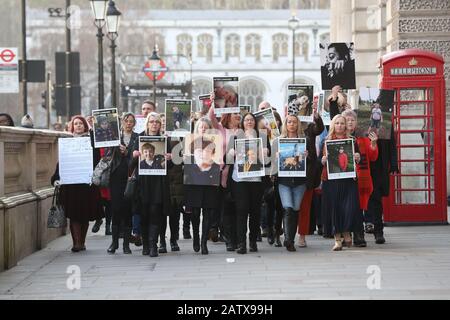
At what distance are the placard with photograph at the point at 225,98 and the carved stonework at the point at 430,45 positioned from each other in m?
6.37

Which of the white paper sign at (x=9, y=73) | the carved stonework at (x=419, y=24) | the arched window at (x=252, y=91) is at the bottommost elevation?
the white paper sign at (x=9, y=73)

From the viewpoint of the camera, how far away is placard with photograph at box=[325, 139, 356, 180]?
1404 centimetres

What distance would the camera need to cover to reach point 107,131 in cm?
Answer: 1465

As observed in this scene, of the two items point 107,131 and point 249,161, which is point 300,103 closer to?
point 249,161

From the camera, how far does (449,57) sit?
819 inches

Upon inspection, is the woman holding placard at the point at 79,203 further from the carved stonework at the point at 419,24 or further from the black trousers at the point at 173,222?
the carved stonework at the point at 419,24

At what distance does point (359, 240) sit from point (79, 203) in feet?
11.5

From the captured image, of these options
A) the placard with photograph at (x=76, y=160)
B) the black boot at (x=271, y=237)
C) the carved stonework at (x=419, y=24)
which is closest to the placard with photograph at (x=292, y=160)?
the black boot at (x=271, y=237)

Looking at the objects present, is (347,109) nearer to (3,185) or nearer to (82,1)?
(3,185)

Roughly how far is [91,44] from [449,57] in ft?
260

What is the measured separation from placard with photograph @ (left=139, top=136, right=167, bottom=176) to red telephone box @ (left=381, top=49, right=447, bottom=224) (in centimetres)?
404

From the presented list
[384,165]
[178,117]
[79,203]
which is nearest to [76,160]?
[79,203]

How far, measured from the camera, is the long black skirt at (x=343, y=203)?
14141mm

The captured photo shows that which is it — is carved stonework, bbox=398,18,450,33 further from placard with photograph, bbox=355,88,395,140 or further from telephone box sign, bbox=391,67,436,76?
placard with photograph, bbox=355,88,395,140
